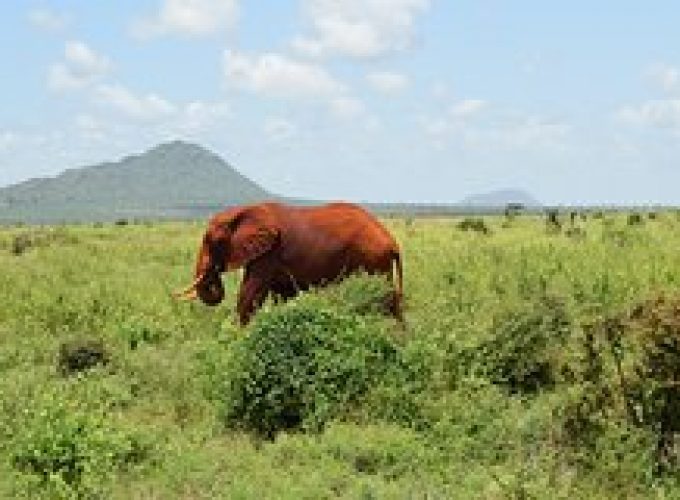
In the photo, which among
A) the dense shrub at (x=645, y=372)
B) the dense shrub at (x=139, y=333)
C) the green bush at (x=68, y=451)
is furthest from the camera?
the dense shrub at (x=139, y=333)

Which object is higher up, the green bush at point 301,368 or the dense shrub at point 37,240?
the dense shrub at point 37,240

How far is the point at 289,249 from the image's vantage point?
14297 mm

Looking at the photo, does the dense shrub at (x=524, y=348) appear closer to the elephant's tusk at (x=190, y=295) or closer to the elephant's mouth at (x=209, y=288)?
the elephant's mouth at (x=209, y=288)

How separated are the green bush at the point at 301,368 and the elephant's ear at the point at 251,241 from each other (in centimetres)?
297

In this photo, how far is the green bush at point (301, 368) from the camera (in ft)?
34.8

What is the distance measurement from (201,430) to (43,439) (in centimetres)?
195

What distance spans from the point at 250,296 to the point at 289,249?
702mm

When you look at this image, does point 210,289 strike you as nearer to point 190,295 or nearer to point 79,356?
point 190,295

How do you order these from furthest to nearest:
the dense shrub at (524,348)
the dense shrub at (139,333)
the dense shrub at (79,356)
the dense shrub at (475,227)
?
the dense shrub at (475,227) < the dense shrub at (139,333) < the dense shrub at (79,356) < the dense shrub at (524,348)

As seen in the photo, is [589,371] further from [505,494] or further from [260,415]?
[260,415]

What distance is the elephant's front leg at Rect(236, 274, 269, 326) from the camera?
14.1 meters

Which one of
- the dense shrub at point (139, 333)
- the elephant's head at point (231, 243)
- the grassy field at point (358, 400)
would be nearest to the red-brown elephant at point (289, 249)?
the elephant's head at point (231, 243)

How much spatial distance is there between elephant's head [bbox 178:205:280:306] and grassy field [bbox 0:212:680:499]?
59cm

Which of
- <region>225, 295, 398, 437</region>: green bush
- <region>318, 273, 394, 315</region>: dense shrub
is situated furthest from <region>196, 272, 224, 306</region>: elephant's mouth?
<region>225, 295, 398, 437</region>: green bush
